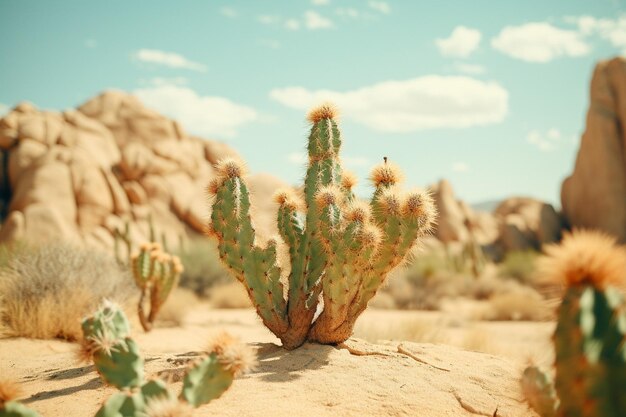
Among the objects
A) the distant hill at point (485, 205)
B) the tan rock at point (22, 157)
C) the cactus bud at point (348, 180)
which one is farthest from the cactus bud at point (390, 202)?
the distant hill at point (485, 205)

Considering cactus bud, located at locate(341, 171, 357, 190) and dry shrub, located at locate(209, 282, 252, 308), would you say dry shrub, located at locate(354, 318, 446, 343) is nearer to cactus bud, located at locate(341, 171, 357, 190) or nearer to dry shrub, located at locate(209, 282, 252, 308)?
cactus bud, located at locate(341, 171, 357, 190)

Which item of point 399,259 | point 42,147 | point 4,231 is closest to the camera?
point 399,259

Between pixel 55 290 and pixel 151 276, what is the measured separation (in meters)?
1.57

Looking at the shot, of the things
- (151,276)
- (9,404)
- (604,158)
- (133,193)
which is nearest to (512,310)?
(151,276)

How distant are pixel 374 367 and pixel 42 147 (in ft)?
74.6

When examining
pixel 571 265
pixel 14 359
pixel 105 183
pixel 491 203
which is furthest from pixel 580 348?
pixel 491 203

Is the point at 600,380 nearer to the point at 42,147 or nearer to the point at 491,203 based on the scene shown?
the point at 42,147

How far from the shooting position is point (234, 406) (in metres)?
3.83

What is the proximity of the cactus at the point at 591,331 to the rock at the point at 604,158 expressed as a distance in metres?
24.8

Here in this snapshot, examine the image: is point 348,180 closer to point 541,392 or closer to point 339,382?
point 339,382

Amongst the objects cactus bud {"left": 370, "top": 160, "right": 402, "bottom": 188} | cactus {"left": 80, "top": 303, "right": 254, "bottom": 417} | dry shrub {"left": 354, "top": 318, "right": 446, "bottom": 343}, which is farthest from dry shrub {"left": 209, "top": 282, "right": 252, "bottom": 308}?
cactus {"left": 80, "top": 303, "right": 254, "bottom": 417}

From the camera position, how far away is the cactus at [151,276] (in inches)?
378

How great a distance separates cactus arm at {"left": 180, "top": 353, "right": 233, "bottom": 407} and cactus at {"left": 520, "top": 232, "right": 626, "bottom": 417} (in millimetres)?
1718

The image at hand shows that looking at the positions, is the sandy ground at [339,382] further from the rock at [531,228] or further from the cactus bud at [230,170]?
the rock at [531,228]
